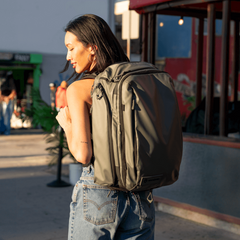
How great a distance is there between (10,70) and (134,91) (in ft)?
59.5

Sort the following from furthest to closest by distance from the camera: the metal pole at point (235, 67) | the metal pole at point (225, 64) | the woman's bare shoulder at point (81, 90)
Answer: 1. the metal pole at point (235, 67)
2. the metal pole at point (225, 64)
3. the woman's bare shoulder at point (81, 90)

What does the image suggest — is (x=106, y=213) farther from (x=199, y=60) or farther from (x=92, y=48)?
(x=199, y=60)

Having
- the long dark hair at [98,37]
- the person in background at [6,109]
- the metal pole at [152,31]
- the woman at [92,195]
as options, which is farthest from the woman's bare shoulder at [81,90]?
the person in background at [6,109]

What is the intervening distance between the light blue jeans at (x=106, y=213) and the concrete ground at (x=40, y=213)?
99.5 inches

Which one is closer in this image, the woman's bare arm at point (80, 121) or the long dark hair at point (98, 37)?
the woman's bare arm at point (80, 121)

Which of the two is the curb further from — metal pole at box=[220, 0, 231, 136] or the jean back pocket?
the jean back pocket

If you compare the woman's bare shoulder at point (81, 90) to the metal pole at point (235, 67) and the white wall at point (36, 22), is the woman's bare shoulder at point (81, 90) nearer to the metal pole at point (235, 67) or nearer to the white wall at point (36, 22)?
the metal pole at point (235, 67)

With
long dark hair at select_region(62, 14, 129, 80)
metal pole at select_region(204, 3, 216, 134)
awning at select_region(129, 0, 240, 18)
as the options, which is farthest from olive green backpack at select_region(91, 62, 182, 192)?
awning at select_region(129, 0, 240, 18)

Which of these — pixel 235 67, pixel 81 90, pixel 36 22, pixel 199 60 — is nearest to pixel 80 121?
pixel 81 90

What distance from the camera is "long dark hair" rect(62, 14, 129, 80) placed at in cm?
188

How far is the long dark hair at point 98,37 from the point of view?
1.88m

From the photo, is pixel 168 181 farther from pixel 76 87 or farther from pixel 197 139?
pixel 197 139

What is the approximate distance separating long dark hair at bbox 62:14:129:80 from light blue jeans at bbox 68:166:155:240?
53 cm

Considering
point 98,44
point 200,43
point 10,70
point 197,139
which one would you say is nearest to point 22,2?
point 10,70
